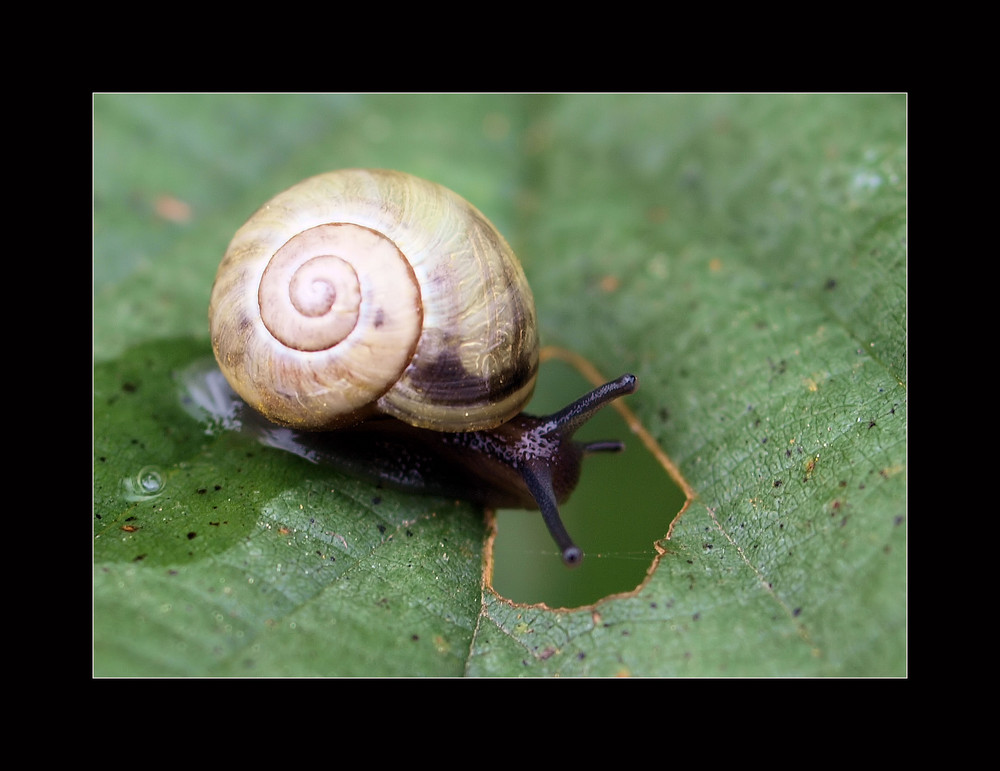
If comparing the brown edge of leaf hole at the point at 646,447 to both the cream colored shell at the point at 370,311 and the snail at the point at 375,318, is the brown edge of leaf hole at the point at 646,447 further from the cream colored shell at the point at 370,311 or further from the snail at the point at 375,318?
the cream colored shell at the point at 370,311

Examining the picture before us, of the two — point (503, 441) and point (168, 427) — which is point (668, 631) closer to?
point (503, 441)

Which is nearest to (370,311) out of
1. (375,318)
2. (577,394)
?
(375,318)

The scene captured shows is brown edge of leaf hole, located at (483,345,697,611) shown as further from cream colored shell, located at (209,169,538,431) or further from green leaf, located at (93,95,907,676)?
cream colored shell, located at (209,169,538,431)

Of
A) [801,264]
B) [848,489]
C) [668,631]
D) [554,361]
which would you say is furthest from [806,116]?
[668,631]

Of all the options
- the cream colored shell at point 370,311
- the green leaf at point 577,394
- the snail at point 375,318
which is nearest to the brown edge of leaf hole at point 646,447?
the green leaf at point 577,394

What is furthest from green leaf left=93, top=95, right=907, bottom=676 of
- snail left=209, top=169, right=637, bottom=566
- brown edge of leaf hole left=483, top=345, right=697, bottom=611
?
snail left=209, top=169, right=637, bottom=566

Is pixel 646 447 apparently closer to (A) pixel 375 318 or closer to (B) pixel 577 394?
(B) pixel 577 394
